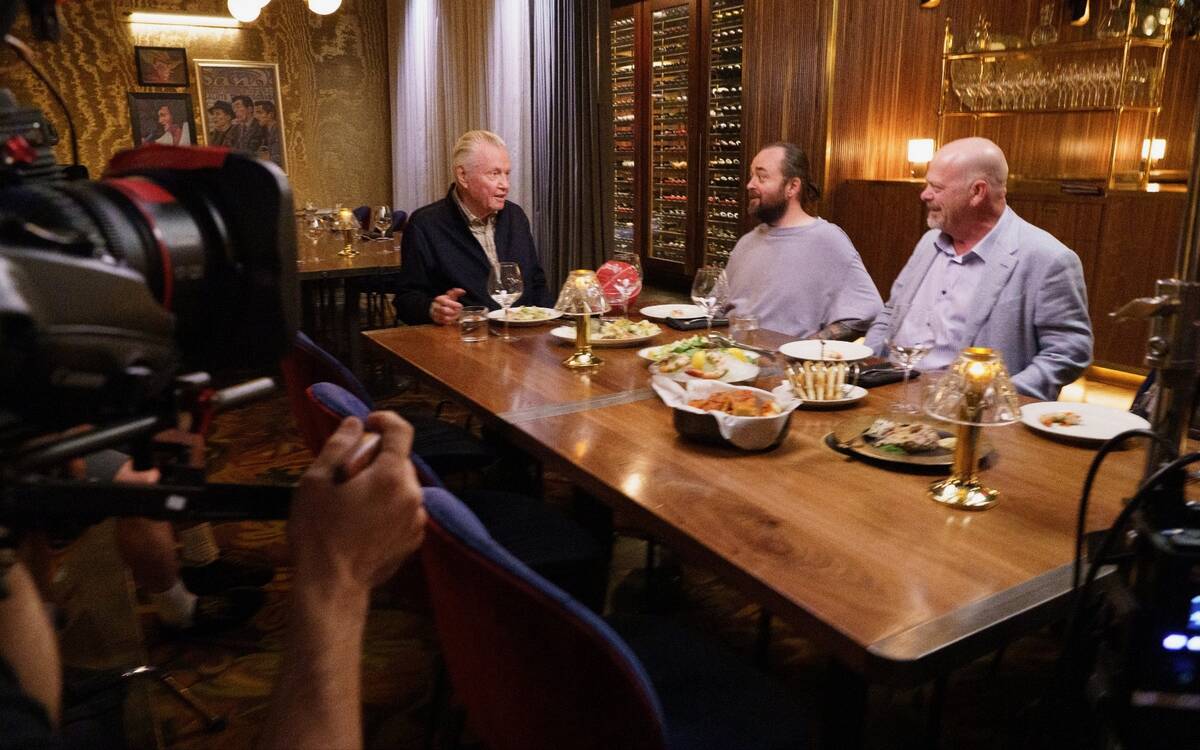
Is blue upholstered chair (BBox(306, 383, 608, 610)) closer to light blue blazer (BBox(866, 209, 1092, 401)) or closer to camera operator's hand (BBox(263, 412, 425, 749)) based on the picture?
camera operator's hand (BBox(263, 412, 425, 749))

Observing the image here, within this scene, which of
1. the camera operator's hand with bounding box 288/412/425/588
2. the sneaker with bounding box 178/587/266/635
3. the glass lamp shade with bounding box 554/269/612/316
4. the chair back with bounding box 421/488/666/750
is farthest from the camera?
the sneaker with bounding box 178/587/266/635

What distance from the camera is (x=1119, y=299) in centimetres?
494

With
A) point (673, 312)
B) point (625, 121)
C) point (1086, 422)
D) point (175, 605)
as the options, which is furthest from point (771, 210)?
point (625, 121)

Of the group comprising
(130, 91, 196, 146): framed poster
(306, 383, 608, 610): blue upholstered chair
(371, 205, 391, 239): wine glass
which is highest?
(130, 91, 196, 146): framed poster

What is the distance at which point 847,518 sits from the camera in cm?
138

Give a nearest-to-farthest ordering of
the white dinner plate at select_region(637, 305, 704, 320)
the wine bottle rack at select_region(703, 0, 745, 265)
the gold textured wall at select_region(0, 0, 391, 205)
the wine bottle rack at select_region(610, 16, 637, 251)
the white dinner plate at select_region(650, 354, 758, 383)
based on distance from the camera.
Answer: the white dinner plate at select_region(650, 354, 758, 383), the white dinner plate at select_region(637, 305, 704, 320), the wine bottle rack at select_region(703, 0, 745, 265), the gold textured wall at select_region(0, 0, 391, 205), the wine bottle rack at select_region(610, 16, 637, 251)

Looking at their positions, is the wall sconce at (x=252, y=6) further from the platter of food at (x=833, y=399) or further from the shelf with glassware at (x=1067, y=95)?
the platter of food at (x=833, y=399)

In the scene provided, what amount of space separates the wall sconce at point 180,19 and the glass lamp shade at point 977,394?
769 cm

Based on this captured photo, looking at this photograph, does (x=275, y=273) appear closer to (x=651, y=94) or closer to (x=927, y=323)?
(x=927, y=323)

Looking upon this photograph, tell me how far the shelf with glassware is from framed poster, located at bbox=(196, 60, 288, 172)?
5447mm

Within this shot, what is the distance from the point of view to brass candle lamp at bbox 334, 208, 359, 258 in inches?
191

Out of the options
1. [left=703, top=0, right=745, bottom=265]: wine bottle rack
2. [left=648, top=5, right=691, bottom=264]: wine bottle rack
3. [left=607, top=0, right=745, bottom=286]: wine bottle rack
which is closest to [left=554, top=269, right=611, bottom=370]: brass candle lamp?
[left=607, top=0, right=745, bottom=286]: wine bottle rack

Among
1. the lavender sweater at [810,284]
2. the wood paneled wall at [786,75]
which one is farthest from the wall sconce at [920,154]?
the lavender sweater at [810,284]

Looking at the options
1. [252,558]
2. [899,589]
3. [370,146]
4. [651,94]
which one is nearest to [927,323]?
[899,589]
